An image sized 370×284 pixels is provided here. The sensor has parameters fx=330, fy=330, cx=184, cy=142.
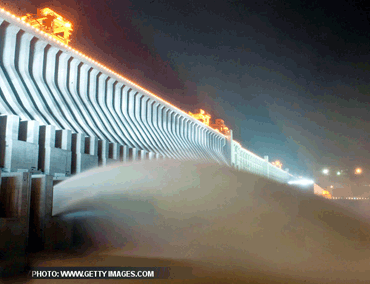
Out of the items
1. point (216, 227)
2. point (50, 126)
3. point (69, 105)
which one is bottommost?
point (216, 227)

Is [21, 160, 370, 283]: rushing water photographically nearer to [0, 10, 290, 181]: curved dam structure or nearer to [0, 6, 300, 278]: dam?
[0, 6, 300, 278]: dam

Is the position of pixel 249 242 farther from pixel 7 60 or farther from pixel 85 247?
pixel 7 60

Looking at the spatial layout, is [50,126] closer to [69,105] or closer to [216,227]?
[69,105]

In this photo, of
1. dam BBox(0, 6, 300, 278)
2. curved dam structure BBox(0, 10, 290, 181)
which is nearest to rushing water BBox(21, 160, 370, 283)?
dam BBox(0, 6, 300, 278)

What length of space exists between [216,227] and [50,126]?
7.13 meters

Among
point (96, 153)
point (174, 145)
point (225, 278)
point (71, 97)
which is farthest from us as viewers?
point (174, 145)

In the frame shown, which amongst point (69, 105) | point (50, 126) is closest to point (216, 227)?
point (50, 126)

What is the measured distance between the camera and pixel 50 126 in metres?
12.0

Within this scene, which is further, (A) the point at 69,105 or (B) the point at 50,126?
(A) the point at 69,105

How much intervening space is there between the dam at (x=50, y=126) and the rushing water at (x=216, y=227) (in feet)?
3.39

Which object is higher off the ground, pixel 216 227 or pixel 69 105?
pixel 69 105

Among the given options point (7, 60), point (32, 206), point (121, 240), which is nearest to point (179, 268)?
point (121, 240)

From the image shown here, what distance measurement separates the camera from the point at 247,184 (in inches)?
395

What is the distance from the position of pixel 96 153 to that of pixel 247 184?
742cm
